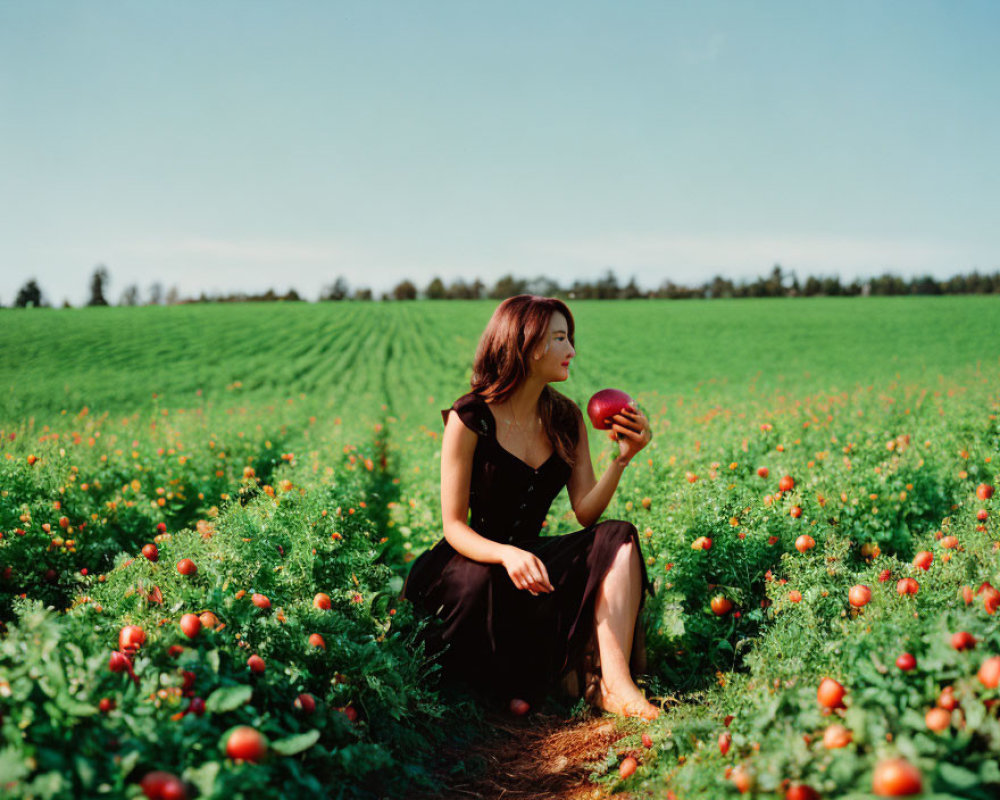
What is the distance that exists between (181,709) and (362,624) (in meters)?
1.15

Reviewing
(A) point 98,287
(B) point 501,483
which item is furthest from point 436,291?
(B) point 501,483

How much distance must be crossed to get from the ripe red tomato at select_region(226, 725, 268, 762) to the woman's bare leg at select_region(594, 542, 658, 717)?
5.14 ft

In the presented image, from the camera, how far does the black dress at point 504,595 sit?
2.97 meters

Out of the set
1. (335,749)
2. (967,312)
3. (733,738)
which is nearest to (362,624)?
(335,749)

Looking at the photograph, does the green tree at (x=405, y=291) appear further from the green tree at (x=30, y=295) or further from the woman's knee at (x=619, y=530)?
the woman's knee at (x=619, y=530)

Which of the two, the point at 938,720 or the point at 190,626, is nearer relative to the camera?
the point at 938,720

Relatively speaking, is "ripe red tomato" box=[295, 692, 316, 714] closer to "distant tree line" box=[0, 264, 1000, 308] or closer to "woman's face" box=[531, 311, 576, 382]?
"woman's face" box=[531, 311, 576, 382]

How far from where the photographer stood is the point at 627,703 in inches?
108

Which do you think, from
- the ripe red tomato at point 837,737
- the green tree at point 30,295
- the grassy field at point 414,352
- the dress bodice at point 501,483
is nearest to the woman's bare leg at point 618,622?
the dress bodice at point 501,483

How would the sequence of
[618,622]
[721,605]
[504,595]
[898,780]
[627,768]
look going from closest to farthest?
[898,780] < [627,768] < [618,622] < [504,595] < [721,605]

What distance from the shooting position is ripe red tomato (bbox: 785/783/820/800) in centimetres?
154

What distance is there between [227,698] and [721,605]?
2232 millimetres

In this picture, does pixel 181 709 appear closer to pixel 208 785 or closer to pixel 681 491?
pixel 208 785

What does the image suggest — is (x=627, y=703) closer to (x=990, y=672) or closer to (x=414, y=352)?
(x=990, y=672)
